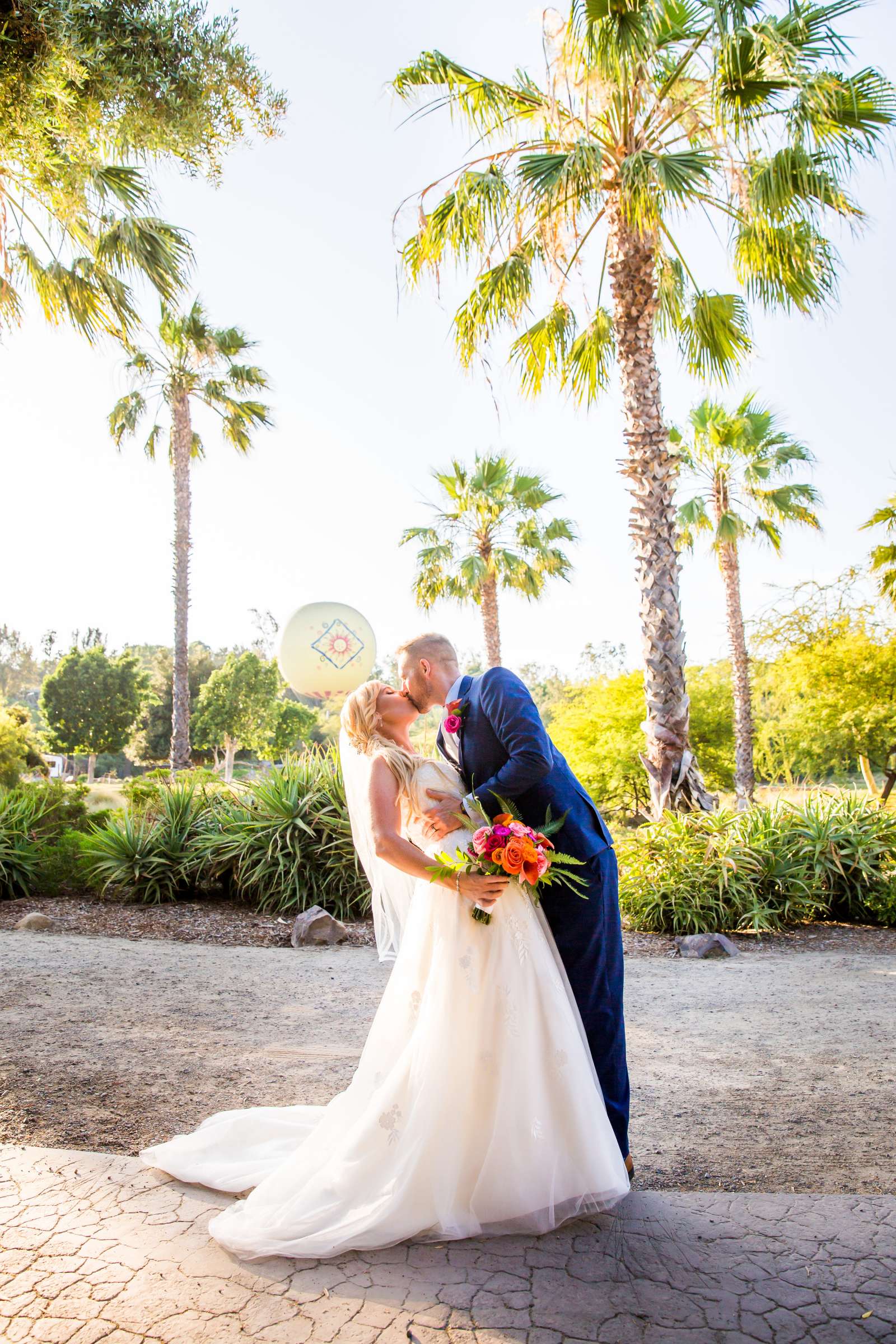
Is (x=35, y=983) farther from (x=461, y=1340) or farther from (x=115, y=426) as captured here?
(x=115, y=426)

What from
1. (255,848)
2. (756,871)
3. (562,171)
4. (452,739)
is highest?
(562,171)

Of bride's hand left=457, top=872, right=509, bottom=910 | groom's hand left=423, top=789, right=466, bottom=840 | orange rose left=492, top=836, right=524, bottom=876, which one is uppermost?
groom's hand left=423, top=789, right=466, bottom=840

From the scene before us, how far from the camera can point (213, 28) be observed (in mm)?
5914

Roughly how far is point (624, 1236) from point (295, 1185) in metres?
1.00

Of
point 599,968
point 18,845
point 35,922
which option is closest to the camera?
point 599,968

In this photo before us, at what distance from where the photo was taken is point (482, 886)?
108 inches

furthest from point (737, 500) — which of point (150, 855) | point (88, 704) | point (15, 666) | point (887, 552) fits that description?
point (15, 666)

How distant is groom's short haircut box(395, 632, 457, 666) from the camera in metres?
3.13

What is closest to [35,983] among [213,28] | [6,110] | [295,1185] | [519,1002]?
[295,1185]

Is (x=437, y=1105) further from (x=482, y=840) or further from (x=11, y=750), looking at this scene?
(x=11, y=750)

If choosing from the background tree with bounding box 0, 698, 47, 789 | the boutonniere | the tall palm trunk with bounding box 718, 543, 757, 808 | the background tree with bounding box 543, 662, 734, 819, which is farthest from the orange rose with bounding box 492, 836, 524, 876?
the tall palm trunk with bounding box 718, 543, 757, 808

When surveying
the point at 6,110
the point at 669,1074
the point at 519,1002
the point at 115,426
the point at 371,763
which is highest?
the point at 115,426

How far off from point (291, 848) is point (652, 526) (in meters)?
4.95

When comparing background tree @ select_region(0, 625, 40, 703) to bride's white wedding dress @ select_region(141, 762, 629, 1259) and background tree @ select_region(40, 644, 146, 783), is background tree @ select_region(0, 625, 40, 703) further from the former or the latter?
bride's white wedding dress @ select_region(141, 762, 629, 1259)
